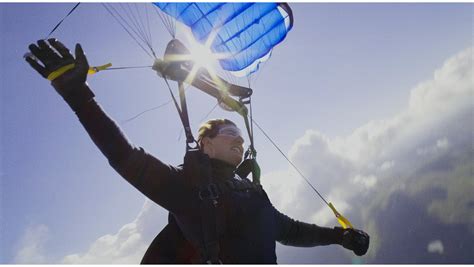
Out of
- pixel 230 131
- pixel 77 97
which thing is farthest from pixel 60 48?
pixel 230 131

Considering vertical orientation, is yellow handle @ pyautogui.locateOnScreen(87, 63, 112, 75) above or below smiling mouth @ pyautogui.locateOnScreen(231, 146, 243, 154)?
above

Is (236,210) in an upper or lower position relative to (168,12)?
lower

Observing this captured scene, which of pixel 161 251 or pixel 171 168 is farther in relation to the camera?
pixel 161 251

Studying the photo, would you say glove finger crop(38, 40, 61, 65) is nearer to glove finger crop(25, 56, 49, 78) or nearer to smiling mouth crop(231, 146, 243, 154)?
glove finger crop(25, 56, 49, 78)

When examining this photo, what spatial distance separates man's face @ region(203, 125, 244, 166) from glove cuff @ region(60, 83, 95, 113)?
5.16ft

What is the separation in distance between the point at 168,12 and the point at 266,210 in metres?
5.58

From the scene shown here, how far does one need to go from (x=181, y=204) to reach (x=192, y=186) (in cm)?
19

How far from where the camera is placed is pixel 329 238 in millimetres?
4277

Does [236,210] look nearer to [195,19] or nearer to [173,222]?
[173,222]

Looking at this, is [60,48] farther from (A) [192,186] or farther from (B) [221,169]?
(B) [221,169]

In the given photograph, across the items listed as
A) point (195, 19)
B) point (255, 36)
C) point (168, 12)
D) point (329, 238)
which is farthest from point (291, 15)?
point (329, 238)

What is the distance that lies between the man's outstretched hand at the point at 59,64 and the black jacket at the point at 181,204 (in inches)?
7.5

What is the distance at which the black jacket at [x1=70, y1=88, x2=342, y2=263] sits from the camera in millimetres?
2186

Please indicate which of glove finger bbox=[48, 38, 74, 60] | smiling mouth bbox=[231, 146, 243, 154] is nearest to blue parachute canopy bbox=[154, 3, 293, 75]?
smiling mouth bbox=[231, 146, 243, 154]
